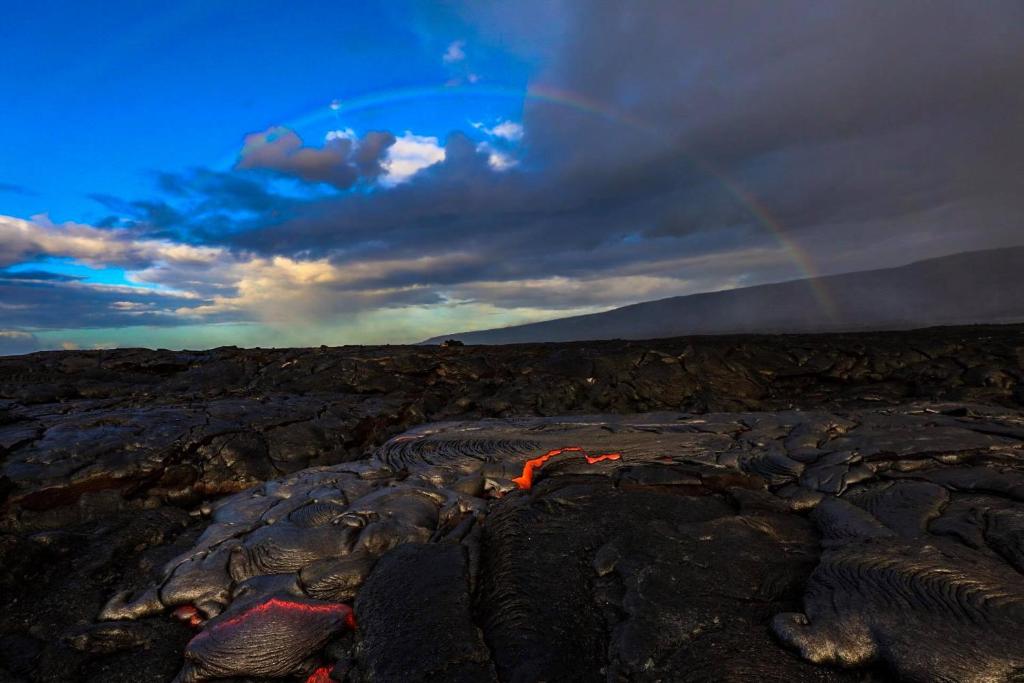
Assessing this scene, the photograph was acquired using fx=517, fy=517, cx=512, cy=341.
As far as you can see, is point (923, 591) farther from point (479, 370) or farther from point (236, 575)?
point (479, 370)

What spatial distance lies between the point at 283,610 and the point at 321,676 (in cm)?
65

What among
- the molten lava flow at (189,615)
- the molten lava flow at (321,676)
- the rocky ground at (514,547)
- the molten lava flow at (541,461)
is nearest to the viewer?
the rocky ground at (514,547)

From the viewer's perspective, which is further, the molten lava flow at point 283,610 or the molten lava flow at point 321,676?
the molten lava flow at point 283,610

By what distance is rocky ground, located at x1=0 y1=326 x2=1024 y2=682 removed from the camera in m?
2.86

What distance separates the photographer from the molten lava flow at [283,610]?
11.6ft

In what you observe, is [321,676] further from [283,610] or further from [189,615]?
[189,615]

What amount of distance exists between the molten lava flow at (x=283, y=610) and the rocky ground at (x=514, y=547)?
2 centimetres

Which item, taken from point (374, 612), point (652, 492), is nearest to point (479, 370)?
point (652, 492)

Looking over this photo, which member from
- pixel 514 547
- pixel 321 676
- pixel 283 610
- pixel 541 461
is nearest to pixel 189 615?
pixel 283 610

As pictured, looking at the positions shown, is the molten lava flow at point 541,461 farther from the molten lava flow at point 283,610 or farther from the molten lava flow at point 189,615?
the molten lava flow at point 189,615

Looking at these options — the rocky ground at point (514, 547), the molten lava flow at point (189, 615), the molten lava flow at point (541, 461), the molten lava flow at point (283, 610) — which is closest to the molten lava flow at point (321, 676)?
the rocky ground at point (514, 547)

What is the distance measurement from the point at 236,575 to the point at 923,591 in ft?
15.5

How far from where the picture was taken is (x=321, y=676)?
3.16 m

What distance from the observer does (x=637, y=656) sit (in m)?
2.79
